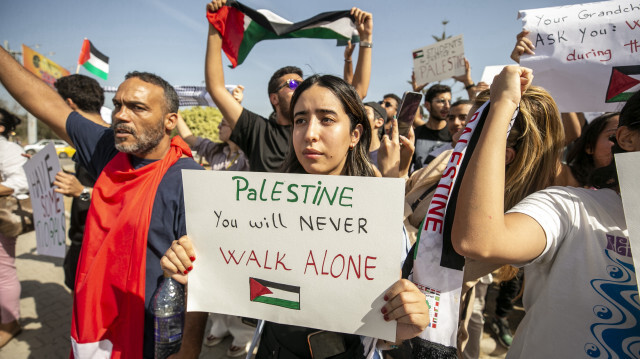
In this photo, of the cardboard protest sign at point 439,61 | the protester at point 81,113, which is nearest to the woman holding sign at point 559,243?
the protester at point 81,113

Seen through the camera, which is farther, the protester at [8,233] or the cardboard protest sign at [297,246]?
the protester at [8,233]

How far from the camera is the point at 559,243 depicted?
1050 mm

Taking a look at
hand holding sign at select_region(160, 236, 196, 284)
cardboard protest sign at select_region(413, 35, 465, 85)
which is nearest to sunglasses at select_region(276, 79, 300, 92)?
hand holding sign at select_region(160, 236, 196, 284)

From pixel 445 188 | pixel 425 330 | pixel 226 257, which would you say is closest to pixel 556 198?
pixel 445 188

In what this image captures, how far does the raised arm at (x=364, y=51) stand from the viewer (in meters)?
2.63

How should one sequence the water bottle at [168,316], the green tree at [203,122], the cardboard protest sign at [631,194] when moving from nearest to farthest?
the cardboard protest sign at [631,194] → the water bottle at [168,316] → the green tree at [203,122]

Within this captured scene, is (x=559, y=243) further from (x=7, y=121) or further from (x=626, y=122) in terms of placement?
(x=7, y=121)

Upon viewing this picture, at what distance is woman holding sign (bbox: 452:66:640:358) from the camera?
0.90 metres

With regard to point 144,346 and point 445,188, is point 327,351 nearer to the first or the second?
point 445,188

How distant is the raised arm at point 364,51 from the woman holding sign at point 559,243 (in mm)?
1718

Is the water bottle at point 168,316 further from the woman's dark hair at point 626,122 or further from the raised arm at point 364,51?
the raised arm at point 364,51

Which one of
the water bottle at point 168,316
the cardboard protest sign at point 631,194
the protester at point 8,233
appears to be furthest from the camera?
the protester at point 8,233

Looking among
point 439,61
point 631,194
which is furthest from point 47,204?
point 439,61

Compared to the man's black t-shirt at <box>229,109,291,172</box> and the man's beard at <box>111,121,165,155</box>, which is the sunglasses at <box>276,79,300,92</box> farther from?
the man's beard at <box>111,121,165,155</box>
